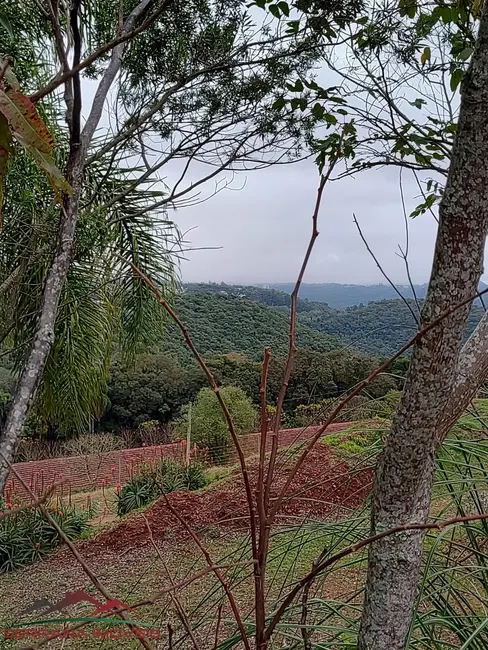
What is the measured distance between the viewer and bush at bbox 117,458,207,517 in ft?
15.9

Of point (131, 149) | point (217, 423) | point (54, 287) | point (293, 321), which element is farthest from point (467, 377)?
point (217, 423)

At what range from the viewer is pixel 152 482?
4863mm

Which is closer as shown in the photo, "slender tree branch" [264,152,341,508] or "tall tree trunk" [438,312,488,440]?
"slender tree branch" [264,152,341,508]

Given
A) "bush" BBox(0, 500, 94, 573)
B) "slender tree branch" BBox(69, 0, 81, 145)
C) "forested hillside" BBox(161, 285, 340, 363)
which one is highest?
"slender tree branch" BBox(69, 0, 81, 145)

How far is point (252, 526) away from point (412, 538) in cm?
22

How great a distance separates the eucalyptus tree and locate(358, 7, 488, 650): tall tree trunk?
2422 mm

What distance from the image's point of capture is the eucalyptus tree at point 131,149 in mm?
2840

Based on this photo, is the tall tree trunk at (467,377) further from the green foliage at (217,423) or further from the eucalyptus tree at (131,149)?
the green foliage at (217,423)

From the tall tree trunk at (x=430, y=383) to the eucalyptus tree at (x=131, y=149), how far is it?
2422mm

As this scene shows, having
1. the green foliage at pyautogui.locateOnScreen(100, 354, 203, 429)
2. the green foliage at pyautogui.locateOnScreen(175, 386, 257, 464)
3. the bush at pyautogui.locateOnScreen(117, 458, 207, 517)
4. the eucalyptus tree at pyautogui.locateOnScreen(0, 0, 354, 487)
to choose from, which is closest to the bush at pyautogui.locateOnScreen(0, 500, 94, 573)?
the bush at pyautogui.locateOnScreen(117, 458, 207, 517)

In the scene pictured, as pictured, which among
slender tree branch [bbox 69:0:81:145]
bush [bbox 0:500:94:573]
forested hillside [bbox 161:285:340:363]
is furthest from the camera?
forested hillside [bbox 161:285:340:363]

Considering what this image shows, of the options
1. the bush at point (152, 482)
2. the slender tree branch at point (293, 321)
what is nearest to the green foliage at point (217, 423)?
the bush at point (152, 482)

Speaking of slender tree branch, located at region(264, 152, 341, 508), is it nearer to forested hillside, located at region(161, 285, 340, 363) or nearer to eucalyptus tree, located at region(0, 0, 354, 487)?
eucalyptus tree, located at region(0, 0, 354, 487)

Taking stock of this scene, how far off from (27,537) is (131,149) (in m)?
2.90
